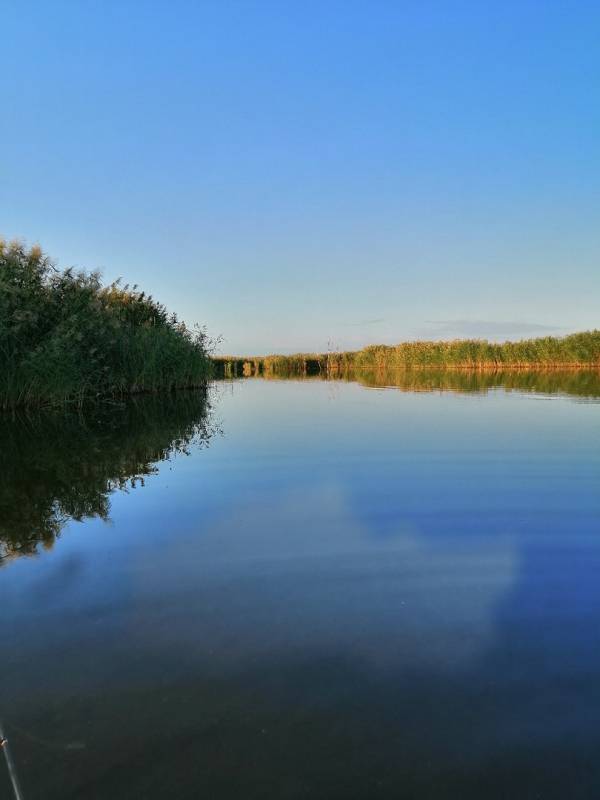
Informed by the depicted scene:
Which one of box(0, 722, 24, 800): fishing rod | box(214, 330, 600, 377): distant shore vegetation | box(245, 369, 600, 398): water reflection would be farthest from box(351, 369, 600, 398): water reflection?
box(0, 722, 24, 800): fishing rod

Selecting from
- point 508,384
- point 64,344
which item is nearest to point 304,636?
point 64,344

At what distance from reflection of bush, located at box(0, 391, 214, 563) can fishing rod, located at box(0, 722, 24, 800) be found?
6.87 ft

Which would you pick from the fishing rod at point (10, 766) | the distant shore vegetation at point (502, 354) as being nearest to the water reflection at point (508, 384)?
the distant shore vegetation at point (502, 354)

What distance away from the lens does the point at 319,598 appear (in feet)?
9.36

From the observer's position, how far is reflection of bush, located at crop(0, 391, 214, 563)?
4539 mm

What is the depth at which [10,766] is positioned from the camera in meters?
1.66

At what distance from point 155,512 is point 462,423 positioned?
694cm

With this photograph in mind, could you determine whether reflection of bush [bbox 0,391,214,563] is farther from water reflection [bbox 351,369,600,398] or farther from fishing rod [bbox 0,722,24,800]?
water reflection [bbox 351,369,600,398]

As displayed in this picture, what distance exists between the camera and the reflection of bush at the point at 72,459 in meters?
4.54

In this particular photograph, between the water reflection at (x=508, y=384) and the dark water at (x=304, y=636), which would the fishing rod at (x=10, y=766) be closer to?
the dark water at (x=304, y=636)

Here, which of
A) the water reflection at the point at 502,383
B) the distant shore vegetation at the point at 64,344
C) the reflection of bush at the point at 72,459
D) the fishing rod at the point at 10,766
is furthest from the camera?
the water reflection at the point at 502,383

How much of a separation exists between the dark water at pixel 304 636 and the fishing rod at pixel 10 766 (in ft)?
0.06

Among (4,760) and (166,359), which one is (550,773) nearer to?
(4,760)

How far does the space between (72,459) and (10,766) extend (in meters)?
6.05
